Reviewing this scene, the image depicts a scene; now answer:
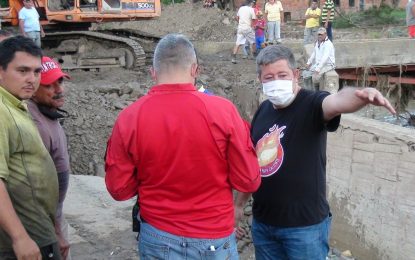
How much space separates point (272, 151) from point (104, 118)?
852 centimetres

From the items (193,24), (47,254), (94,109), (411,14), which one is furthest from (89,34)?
(47,254)

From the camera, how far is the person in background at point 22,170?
2.59 m

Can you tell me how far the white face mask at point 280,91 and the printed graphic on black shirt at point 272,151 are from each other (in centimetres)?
15

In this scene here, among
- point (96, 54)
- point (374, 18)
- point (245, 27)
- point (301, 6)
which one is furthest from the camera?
point (301, 6)

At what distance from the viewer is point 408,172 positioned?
527 centimetres

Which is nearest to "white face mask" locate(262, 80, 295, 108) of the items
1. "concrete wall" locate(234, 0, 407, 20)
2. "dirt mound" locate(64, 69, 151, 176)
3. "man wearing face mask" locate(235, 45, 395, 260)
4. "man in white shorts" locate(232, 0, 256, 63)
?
"man wearing face mask" locate(235, 45, 395, 260)

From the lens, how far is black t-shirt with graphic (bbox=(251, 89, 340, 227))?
3.19m

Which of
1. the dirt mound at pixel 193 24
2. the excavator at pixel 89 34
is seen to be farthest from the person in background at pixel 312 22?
the dirt mound at pixel 193 24

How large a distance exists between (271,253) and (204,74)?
37.8ft

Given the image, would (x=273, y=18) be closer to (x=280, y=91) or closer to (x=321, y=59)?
(x=321, y=59)


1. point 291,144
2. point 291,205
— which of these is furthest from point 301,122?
point 291,205

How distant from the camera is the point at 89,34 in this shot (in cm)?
1510

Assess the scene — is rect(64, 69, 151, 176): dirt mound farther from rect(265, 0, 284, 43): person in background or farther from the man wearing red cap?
the man wearing red cap

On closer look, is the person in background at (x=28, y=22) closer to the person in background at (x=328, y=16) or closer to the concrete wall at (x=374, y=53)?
the concrete wall at (x=374, y=53)
